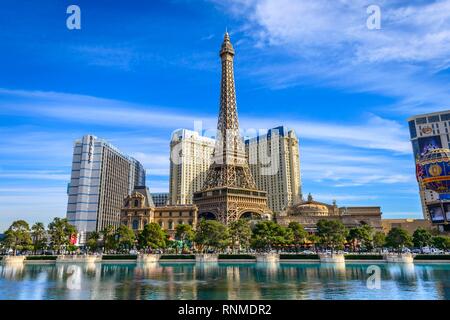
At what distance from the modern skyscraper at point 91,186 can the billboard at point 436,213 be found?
129 metres

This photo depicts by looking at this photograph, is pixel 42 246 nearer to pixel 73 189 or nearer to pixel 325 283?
pixel 73 189

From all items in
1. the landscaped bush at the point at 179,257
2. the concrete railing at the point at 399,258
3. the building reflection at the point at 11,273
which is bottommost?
the building reflection at the point at 11,273

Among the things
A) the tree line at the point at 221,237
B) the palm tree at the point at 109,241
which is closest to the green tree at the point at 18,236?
the tree line at the point at 221,237

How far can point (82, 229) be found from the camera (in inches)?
5669

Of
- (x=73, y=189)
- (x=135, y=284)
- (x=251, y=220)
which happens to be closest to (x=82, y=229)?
(x=73, y=189)

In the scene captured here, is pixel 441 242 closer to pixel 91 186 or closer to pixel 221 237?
pixel 221 237

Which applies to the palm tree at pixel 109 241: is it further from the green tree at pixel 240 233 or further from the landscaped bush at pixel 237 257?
the green tree at pixel 240 233

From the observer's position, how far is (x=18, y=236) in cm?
8556

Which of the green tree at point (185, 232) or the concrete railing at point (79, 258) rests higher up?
the green tree at point (185, 232)

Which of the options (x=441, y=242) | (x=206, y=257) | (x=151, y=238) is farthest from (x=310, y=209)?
(x=151, y=238)

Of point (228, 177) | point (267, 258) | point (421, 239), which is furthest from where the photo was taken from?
point (228, 177)

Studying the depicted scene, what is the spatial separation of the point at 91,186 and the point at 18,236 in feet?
215

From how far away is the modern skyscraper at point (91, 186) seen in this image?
14588 cm
